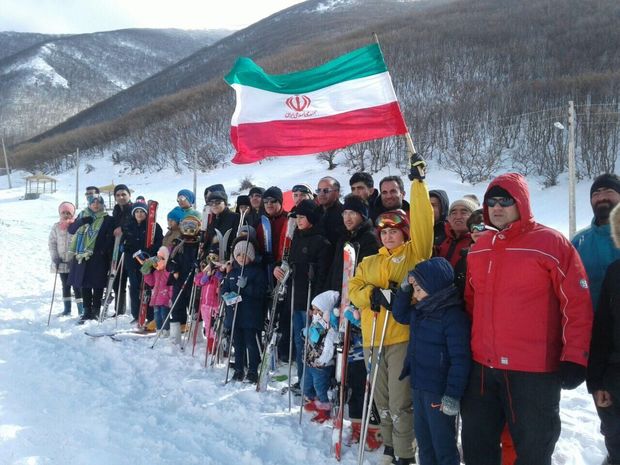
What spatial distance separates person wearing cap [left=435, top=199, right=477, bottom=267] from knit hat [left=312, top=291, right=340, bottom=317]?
0.93 metres

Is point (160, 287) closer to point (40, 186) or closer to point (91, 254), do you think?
point (91, 254)

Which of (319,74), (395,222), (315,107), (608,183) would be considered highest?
(319,74)

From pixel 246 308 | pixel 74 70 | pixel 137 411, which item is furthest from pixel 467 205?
pixel 74 70

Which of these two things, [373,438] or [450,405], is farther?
[373,438]

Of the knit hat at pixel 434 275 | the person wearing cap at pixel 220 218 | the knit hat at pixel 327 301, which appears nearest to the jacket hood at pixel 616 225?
the knit hat at pixel 434 275

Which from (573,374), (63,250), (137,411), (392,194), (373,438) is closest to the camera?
(573,374)

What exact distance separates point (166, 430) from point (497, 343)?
285 centimetres

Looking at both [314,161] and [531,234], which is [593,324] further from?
[314,161]

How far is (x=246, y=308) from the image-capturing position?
5039 mm

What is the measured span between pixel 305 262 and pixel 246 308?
94cm

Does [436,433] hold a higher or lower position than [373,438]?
higher

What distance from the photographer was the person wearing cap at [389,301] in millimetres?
3303

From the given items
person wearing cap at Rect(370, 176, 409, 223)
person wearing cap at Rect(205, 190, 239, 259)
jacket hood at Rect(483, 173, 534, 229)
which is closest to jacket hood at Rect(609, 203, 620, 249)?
jacket hood at Rect(483, 173, 534, 229)

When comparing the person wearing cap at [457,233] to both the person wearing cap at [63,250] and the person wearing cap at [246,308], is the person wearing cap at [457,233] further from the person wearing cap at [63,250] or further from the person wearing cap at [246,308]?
the person wearing cap at [63,250]
